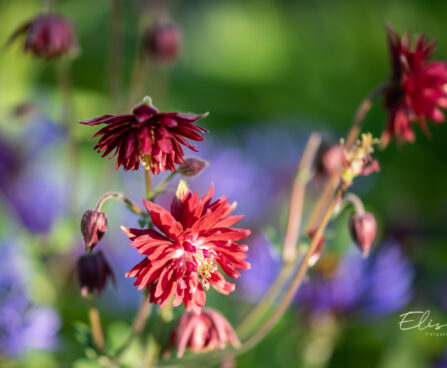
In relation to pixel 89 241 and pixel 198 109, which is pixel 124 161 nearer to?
pixel 89 241

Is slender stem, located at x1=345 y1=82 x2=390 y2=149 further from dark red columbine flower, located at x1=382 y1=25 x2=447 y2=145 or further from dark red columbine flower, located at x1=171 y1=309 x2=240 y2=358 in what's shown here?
dark red columbine flower, located at x1=171 y1=309 x2=240 y2=358

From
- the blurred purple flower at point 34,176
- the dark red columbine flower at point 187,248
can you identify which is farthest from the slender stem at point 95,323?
the blurred purple flower at point 34,176

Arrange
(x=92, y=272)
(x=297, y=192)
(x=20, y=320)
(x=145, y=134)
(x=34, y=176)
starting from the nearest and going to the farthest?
(x=145, y=134) < (x=92, y=272) < (x=297, y=192) < (x=20, y=320) < (x=34, y=176)

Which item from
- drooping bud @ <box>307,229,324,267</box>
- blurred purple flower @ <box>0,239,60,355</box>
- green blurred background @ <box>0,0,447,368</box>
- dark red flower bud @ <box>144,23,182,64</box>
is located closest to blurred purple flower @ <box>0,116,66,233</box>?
green blurred background @ <box>0,0,447,368</box>

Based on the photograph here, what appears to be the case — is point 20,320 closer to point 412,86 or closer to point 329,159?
point 329,159

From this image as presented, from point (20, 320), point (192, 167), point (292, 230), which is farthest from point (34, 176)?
point (192, 167)
